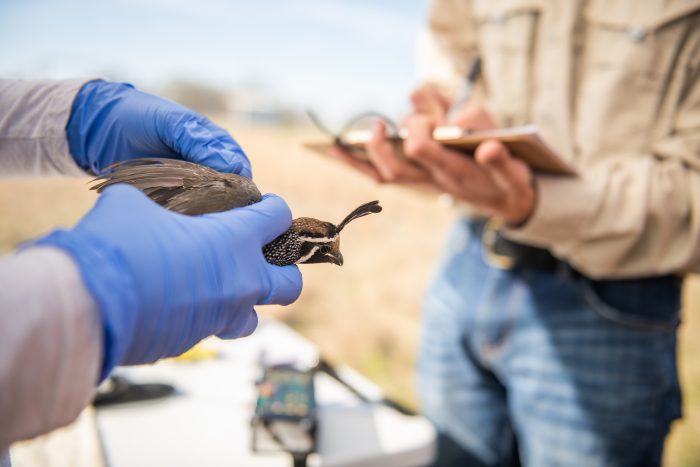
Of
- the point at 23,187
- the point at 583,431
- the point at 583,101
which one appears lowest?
Result: the point at 23,187

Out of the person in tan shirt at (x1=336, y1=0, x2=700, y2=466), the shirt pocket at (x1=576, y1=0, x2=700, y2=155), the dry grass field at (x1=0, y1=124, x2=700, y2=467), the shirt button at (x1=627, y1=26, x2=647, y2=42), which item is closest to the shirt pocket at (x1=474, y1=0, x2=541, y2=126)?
the person in tan shirt at (x1=336, y1=0, x2=700, y2=466)

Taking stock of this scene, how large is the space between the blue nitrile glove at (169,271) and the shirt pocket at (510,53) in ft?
4.10

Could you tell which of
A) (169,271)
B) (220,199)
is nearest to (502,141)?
(220,199)

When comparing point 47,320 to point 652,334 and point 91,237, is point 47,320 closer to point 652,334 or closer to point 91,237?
point 91,237

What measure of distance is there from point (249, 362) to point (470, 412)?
0.82 meters

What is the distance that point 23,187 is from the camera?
387 centimetres

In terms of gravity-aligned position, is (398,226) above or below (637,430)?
below

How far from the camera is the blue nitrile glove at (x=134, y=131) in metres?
0.85

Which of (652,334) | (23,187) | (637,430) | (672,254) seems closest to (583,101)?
(672,254)

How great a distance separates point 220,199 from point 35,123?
455mm

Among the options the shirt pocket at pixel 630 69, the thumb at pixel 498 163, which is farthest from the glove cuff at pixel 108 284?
the shirt pocket at pixel 630 69

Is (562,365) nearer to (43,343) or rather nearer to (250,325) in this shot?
(250,325)

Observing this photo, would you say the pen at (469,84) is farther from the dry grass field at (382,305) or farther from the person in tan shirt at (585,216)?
the dry grass field at (382,305)

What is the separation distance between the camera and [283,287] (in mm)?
720
